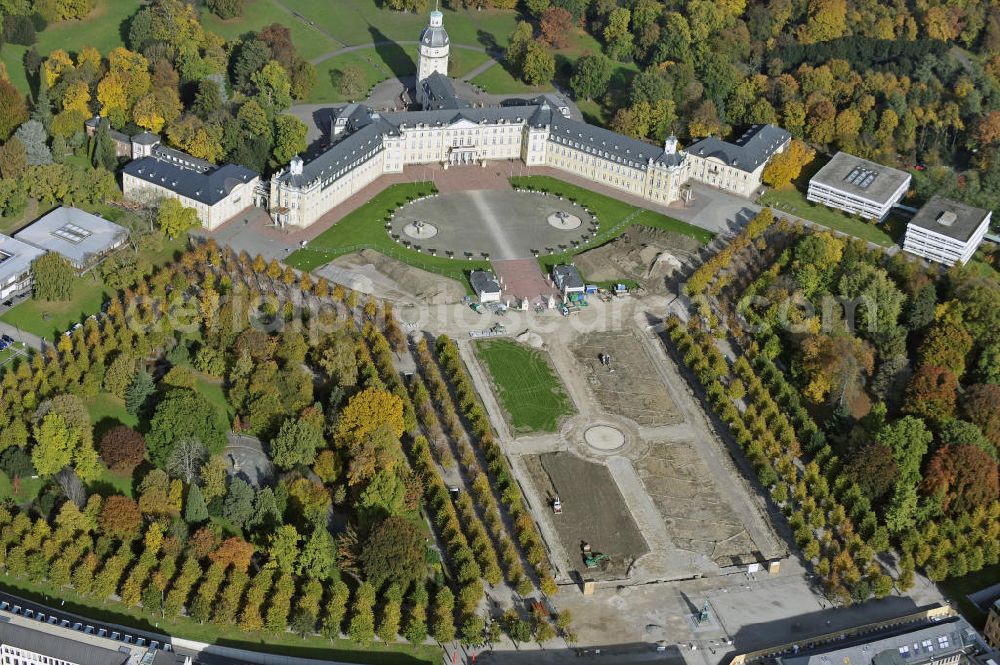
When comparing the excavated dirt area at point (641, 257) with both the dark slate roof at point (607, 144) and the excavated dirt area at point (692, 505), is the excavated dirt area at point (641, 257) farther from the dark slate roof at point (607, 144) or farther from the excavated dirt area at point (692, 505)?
the excavated dirt area at point (692, 505)

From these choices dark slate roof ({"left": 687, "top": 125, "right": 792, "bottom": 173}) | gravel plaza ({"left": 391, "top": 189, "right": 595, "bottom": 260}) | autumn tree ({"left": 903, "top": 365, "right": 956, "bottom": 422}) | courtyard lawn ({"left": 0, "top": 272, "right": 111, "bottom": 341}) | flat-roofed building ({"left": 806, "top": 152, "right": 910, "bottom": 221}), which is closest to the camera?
autumn tree ({"left": 903, "top": 365, "right": 956, "bottom": 422})

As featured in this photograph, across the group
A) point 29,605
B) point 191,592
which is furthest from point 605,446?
point 29,605

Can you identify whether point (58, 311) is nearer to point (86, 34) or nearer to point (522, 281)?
point (522, 281)

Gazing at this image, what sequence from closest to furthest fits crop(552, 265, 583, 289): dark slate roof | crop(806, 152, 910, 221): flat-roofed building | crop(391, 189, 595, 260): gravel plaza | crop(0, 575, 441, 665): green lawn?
crop(0, 575, 441, 665): green lawn < crop(552, 265, 583, 289): dark slate roof < crop(391, 189, 595, 260): gravel plaza < crop(806, 152, 910, 221): flat-roofed building

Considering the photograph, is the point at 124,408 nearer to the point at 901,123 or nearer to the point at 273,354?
the point at 273,354

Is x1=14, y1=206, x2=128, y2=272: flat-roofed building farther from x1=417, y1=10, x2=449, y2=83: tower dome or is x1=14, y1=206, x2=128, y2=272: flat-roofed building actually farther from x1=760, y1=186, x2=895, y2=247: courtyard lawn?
x1=760, y1=186, x2=895, y2=247: courtyard lawn

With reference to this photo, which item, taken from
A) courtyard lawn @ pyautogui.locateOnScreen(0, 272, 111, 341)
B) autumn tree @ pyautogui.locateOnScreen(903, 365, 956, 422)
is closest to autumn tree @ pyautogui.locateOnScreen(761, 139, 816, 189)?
autumn tree @ pyautogui.locateOnScreen(903, 365, 956, 422)
